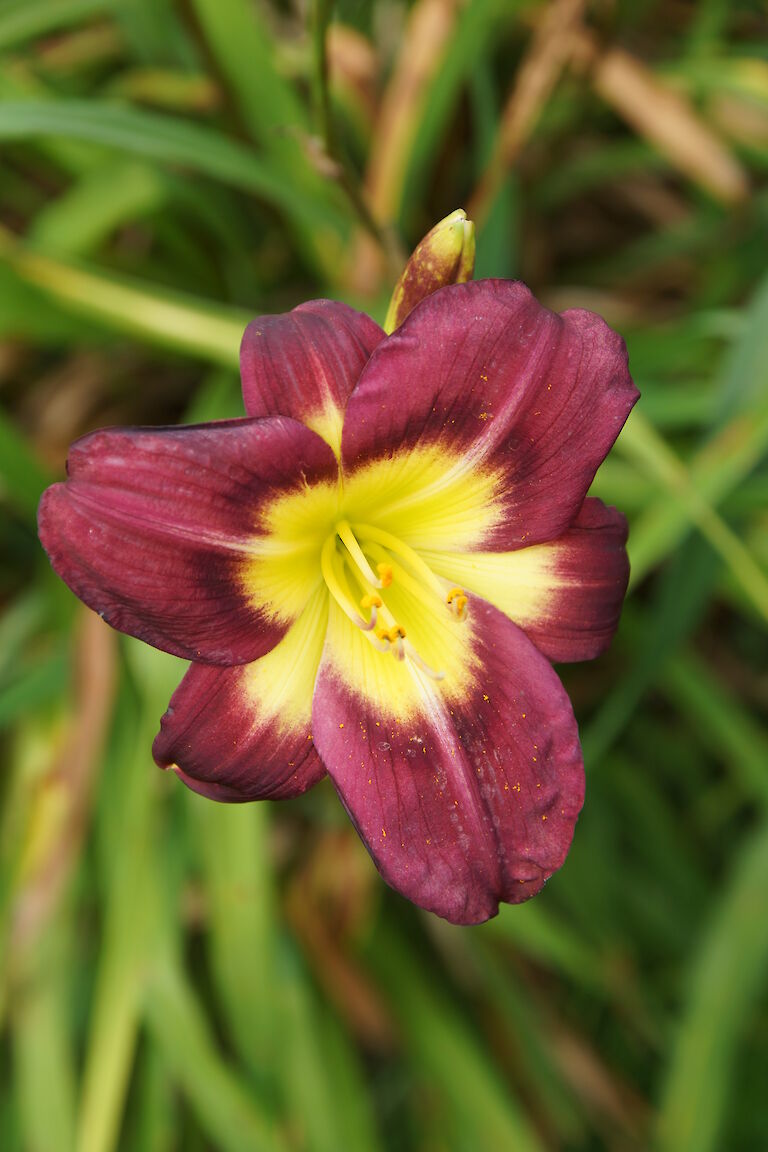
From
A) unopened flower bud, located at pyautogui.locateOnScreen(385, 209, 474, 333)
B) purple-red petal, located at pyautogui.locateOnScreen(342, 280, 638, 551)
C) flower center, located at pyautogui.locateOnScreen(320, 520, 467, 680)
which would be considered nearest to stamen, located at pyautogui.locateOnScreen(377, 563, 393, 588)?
flower center, located at pyautogui.locateOnScreen(320, 520, 467, 680)

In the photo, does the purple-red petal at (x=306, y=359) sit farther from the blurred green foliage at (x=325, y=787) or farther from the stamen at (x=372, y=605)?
the blurred green foliage at (x=325, y=787)

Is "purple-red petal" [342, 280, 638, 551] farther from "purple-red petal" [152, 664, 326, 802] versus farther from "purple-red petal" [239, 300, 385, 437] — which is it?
"purple-red petal" [152, 664, 326, 802]

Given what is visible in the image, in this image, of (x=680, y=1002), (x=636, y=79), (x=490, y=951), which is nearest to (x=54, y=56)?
(x=636, y=79)

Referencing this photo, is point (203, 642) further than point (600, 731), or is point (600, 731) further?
point (600, 731)

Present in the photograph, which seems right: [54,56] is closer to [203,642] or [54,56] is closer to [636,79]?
[636,79]

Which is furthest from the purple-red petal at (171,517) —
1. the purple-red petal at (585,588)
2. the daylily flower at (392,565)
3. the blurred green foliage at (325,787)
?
the blurred green foliage at (325,787)

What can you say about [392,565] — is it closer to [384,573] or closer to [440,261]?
[384,573]
